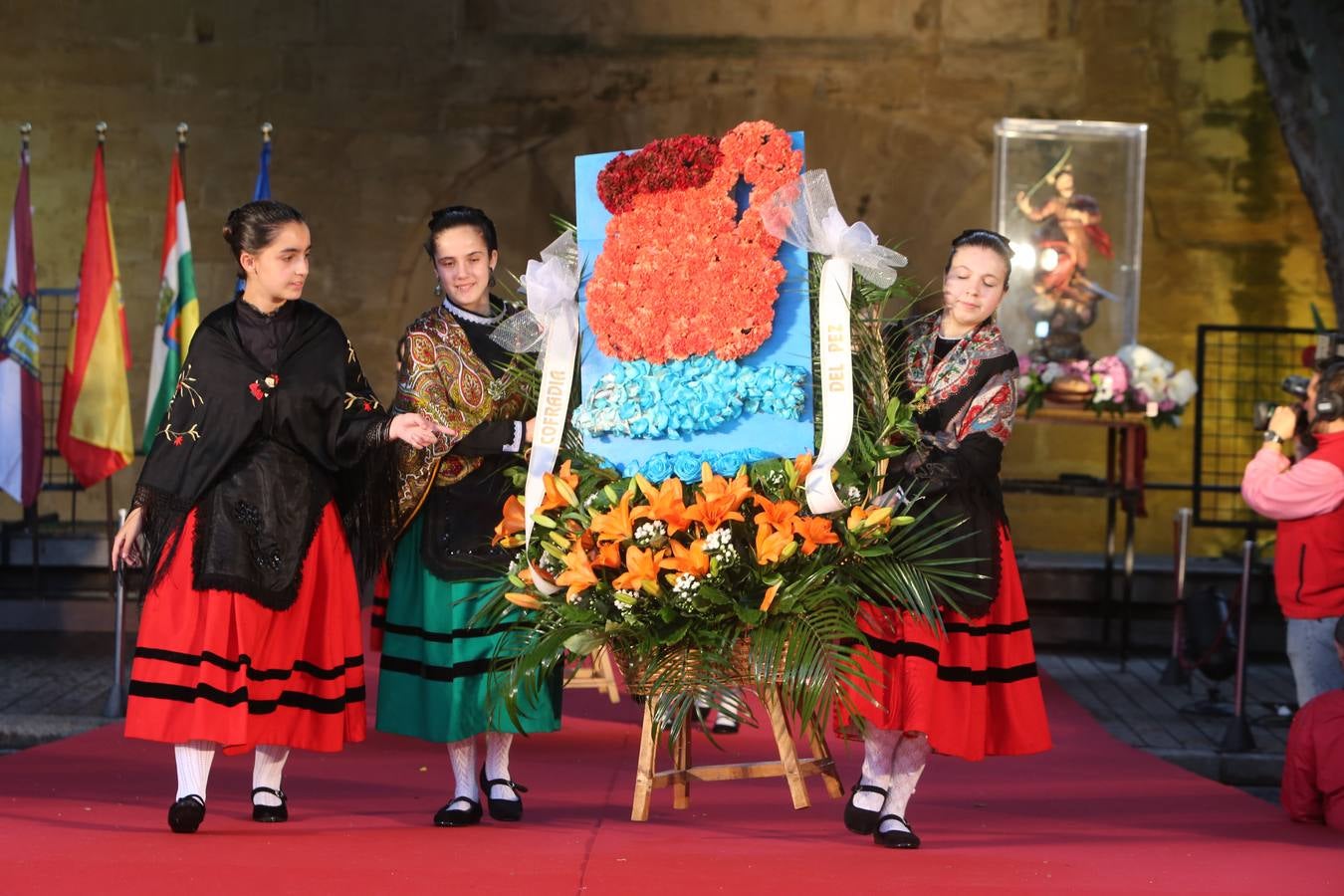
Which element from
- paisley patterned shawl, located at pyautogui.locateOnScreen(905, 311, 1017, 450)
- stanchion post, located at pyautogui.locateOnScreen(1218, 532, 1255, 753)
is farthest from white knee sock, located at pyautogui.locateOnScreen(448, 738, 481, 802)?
stanchion post, located at pyautogui.locateOnScreen(1218, 532, 1255, 753)

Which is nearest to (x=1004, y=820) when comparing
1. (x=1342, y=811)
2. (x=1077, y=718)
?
(x=1342, y=811)

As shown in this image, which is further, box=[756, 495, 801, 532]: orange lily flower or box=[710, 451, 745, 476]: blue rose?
box=[710, 451, 745, 476]: blue rose

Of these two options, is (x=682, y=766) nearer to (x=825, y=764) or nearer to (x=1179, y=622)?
(x=825, y=764)

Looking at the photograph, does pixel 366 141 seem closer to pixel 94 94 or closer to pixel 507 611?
pixel 94 94

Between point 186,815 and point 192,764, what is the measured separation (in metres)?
0.11

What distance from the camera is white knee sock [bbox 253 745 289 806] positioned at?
167 inches

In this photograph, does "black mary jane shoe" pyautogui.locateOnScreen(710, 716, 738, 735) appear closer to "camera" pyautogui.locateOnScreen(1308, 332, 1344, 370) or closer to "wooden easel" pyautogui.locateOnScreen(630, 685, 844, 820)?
"wooden easel" pyautogui.locateOnScreen(630, 685, 844, 820)

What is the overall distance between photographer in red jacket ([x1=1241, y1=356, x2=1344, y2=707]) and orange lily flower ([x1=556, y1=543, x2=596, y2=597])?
2.64 metres

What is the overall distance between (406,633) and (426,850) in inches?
23.6

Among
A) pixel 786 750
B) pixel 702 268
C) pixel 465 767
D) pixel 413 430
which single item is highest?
pixel 702 268

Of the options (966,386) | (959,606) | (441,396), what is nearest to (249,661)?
(441,396)

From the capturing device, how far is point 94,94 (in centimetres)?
1016

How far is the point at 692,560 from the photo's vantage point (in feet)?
11.9

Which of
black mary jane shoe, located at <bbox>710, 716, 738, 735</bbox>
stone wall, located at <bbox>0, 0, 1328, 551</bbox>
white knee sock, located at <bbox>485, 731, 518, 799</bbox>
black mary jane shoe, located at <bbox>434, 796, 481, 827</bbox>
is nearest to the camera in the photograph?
black mary jane shoe, located at <bbox>434, 796, 481, 827</bbox>
